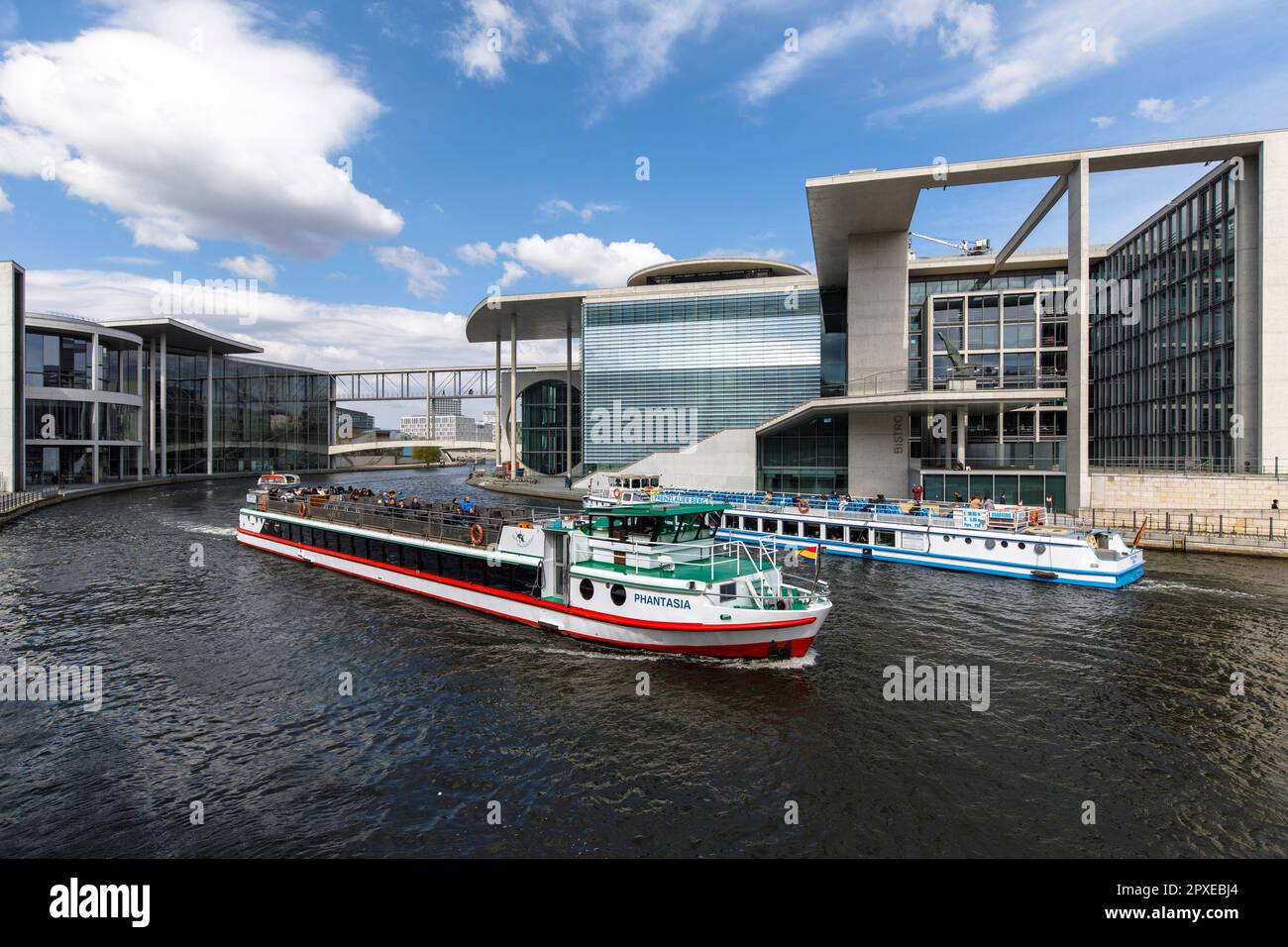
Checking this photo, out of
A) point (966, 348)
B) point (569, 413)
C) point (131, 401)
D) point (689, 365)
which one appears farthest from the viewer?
point (569, 413)

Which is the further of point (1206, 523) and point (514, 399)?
point (514, 399)

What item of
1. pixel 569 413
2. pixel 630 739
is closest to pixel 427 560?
pixel 630 739

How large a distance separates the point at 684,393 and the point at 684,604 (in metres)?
50.3

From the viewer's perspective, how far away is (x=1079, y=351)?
140 feet

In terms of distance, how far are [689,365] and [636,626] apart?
167ft

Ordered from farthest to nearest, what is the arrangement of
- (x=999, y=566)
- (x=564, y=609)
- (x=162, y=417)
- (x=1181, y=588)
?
(x=162, y=417) < (x=999, y=566) < (x=1181, y=588) < (x=564, y=609)

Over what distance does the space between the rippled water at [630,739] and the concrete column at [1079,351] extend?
1898 centimetres

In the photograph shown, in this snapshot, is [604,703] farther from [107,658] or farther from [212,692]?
[107,658]

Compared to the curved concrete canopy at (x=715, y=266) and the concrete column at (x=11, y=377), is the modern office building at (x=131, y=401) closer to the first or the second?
the concrete column at (x=11, y=377)

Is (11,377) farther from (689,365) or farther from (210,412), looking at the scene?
(689,365)

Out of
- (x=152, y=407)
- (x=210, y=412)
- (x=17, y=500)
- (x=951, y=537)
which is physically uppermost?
(x=210, y=412)

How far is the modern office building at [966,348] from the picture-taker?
42969mm

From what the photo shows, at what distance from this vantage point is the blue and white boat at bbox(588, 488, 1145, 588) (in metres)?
28.1
